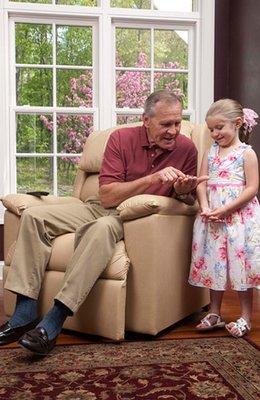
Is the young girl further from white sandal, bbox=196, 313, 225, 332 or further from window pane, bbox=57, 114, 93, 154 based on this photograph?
window pane, bbox=57, 114, 93, 154

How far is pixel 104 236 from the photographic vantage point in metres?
2.44

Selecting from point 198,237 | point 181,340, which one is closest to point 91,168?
point 198,237

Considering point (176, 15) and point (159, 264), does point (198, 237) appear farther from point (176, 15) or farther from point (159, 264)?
point (176, 15)

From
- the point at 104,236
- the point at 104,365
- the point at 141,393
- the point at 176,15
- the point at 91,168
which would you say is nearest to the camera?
the point at 141,393

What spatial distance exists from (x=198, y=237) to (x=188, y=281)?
0.25 metres

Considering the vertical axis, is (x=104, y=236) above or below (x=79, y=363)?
above

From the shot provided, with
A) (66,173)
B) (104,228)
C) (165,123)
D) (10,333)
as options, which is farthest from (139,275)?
(66,173)

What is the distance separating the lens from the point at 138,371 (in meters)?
2.09

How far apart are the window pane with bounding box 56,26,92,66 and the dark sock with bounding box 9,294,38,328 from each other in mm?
2485

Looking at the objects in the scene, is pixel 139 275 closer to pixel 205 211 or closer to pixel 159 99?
pixel 205 211

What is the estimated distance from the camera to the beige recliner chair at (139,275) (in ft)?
8.05

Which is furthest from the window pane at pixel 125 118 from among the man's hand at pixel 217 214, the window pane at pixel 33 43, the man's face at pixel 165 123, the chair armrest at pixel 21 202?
the man's hand at pixel 217 214

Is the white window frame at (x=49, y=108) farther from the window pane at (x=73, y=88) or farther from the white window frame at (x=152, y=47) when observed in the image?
the white window frame at (x=152, y=47)

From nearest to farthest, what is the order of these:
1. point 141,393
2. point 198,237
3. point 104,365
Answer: point 141,393 → point 104,365 → point 198,237
